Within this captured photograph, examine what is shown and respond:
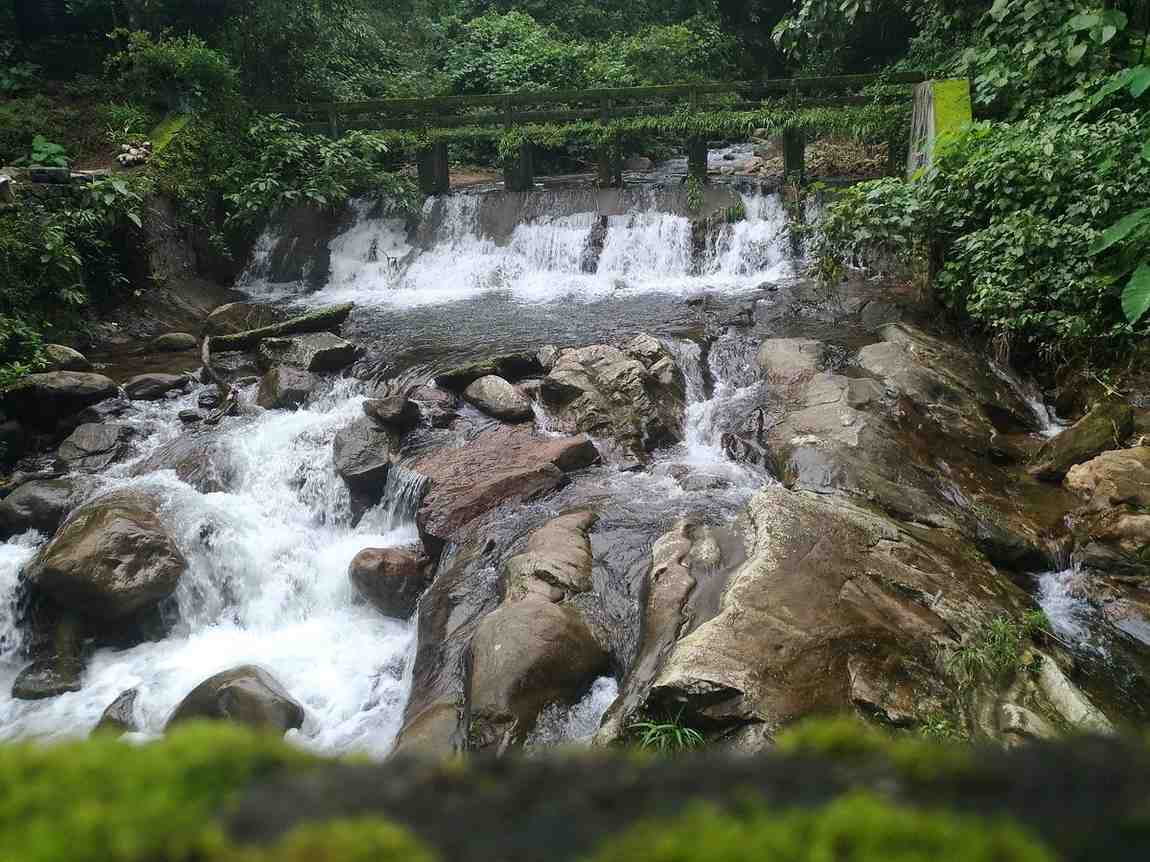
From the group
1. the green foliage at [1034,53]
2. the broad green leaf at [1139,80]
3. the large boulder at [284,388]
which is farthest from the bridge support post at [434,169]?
the broad green leaf at [1139,80]

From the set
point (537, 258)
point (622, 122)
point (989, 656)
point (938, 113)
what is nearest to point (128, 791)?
point (989, 656)

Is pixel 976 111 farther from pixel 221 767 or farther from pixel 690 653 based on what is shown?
pixel 221 767

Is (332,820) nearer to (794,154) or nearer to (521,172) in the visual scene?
(794,154)

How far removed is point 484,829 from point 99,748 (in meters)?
0.54

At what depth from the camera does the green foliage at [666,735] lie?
3598 mm

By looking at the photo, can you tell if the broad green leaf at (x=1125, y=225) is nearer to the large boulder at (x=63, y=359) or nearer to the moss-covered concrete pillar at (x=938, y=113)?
the moss-covered concrete pillar at (x=938, y=113)

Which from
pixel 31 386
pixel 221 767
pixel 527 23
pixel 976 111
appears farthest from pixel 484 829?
pixel 527 23

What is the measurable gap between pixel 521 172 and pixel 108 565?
1167cm

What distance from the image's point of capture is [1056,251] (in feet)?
24.3

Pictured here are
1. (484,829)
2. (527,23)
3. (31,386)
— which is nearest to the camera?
(484,829)

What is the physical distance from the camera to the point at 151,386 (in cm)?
905

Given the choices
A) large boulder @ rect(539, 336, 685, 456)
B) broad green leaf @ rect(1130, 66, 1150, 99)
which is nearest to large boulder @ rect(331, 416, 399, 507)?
large boulder @ rect(539, 336, 685, 456)

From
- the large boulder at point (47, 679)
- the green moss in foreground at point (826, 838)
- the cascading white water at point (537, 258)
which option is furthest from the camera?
the cascading white water at point (537, 258)

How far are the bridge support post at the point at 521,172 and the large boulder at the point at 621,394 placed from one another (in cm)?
780
